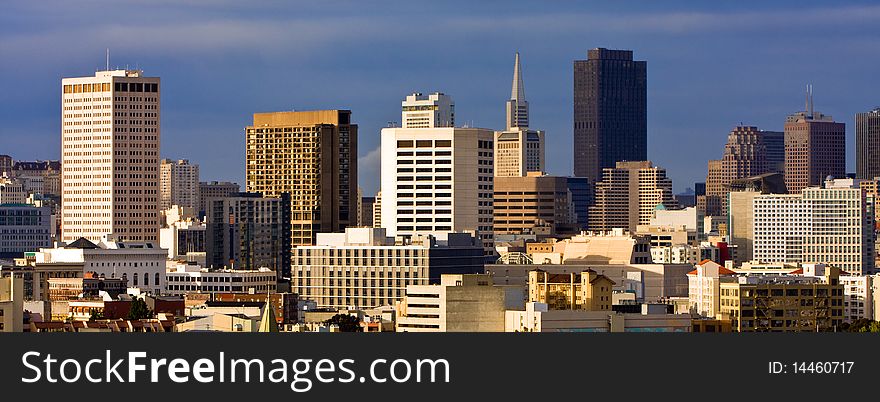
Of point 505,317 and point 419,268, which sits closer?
point 505,317

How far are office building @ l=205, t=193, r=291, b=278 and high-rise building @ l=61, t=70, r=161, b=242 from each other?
677 centimetres

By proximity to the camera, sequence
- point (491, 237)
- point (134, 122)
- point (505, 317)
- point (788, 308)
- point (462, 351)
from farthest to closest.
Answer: point (134, 122)
point (491, 237)
point (788, 308)
point (505, 317)
point (462, 351)

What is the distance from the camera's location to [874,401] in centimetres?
3619

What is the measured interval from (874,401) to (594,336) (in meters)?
4.52

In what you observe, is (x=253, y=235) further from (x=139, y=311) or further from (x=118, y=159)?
(x=139, y=311)

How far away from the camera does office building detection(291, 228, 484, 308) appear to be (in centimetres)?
14138

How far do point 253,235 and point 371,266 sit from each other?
173 feet

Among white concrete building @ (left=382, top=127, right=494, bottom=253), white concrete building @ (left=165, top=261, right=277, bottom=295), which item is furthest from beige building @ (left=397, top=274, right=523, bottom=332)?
white concrete building @ (left=382, top=127, right=494, bottom=253)

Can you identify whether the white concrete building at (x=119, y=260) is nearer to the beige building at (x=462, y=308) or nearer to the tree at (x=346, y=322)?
the tree at (x=346, y=322)

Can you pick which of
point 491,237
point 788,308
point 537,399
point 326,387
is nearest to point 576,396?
point 537,399

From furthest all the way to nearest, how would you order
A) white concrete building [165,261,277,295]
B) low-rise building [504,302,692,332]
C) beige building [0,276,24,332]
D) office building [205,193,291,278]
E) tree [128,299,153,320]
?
office building [205,193,291,278] → white concrete building [165,261,277,295] → tree [128,299,153,320] → low-rise building [504,302,692,332] → beige building [0,276,24,332]

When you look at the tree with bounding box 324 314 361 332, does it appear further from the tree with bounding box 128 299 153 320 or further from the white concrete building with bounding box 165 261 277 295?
the white concrete building with bounding box 165 261 277 295

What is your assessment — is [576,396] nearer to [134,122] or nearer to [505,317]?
[505,317]

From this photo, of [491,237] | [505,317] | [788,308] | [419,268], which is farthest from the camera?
[491,237]
